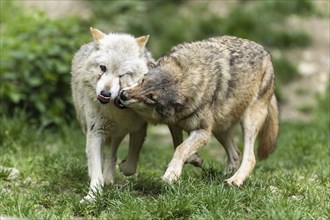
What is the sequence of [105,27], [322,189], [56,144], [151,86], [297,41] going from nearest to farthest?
[151,86] < [322,189] < [56,144] < [105,27] < [297,41]

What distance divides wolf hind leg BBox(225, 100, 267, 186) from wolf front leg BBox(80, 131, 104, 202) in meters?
1.46

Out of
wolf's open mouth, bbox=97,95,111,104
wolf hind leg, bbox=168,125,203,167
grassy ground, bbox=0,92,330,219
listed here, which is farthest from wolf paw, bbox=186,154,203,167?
wolf's open mouth, bbox=97,95,111,104

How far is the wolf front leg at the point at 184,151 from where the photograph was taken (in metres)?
6.35

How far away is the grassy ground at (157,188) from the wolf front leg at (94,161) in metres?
0.12

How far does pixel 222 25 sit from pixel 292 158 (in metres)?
5.70

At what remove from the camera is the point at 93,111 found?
23.0 ft

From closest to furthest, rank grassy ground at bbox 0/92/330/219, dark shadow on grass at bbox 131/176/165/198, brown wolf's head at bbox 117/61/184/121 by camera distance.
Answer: grassy ground at bbox 0/92/330/219
brown wolf's head at bbox 117/61/184/121
dark shadow on grass at bbox 131/176/165/198

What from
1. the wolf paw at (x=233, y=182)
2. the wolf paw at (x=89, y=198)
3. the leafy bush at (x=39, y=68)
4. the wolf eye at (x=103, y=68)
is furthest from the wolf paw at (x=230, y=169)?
the leafy bush at (x=39, y=68)

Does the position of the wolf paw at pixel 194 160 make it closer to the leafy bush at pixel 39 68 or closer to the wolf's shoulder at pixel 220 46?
the wolf's shoulder at pixel 220 46

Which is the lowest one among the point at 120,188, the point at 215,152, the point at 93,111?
the point at 215,152

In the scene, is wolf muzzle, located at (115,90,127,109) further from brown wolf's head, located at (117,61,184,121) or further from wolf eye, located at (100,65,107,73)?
wolf eye, located at (100,65,107,73)

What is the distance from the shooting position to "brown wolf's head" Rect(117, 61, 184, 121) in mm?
6270

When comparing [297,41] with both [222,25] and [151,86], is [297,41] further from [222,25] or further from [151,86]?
[151,86]

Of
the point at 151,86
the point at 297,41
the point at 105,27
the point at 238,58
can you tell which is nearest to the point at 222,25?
the point at 297,41
